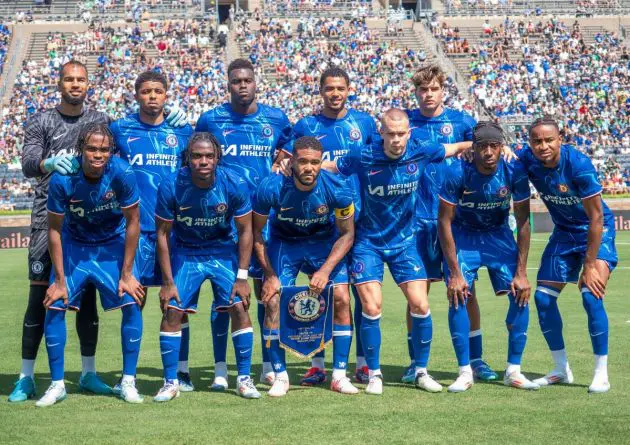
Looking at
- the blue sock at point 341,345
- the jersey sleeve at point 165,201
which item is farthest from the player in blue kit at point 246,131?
the jersey sleeve at point 165,201

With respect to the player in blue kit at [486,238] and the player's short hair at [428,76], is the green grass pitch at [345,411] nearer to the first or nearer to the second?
the player in blue kit at [486,238]

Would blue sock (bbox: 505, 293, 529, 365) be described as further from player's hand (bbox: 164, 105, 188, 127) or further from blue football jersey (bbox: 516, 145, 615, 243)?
player's hand (bbox: 164, 105, 188, 127)

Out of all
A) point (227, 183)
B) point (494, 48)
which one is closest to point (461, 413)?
point (227, 183)

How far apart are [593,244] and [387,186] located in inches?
68.6

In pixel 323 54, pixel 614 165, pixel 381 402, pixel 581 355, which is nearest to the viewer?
pixel 381 402

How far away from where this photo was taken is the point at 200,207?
26.0ft

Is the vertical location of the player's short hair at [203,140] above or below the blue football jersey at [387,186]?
above

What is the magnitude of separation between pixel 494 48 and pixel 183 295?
42.5 metres

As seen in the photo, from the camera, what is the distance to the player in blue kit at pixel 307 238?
806cm

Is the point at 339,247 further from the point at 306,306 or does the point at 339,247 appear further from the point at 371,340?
the point at 371,340

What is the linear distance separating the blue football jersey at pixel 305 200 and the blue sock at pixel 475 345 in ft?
5.64

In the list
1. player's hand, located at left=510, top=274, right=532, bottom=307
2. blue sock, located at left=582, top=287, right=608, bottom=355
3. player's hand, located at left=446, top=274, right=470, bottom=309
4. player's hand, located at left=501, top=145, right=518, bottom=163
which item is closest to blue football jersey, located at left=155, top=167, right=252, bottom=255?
player's hand, located at left=446, top=274, right=470, bottom=309

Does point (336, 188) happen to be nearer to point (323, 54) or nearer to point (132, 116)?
point (132, 116)

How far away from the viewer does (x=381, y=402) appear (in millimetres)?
7613
